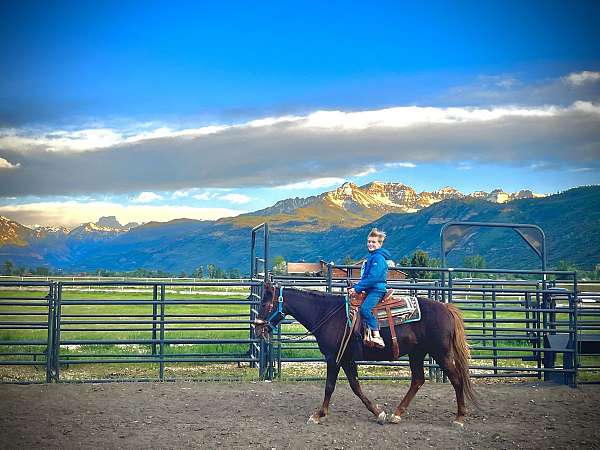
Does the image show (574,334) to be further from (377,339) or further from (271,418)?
(271,418)

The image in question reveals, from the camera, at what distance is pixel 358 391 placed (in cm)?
776

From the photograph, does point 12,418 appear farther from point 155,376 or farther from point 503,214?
point 503,214

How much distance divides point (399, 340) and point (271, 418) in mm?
1789

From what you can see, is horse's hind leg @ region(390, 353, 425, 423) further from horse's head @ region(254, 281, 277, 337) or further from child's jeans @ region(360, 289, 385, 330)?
horse's head @ region(254, 281, 277, 337)

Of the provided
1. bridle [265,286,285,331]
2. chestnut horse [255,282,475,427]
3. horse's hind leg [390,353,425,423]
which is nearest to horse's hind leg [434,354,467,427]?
chestnut horse [255,282,475,427]

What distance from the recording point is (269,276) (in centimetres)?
1033

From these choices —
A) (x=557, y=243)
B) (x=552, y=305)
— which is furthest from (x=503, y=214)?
(x=552, y=305)

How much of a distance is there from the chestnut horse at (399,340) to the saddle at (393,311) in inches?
2.9

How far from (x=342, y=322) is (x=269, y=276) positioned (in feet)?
8.60

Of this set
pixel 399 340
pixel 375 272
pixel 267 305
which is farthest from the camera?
pixel 267 305

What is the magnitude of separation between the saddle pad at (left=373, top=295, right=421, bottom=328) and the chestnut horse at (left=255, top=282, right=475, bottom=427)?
3.0 inches

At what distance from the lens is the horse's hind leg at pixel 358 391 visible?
7548mm

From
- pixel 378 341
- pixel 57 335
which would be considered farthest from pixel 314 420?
pixel 57 335

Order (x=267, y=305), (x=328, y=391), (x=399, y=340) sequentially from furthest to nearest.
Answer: (x=267, y=305), (x=399, y=340), (x=328, y=391)
